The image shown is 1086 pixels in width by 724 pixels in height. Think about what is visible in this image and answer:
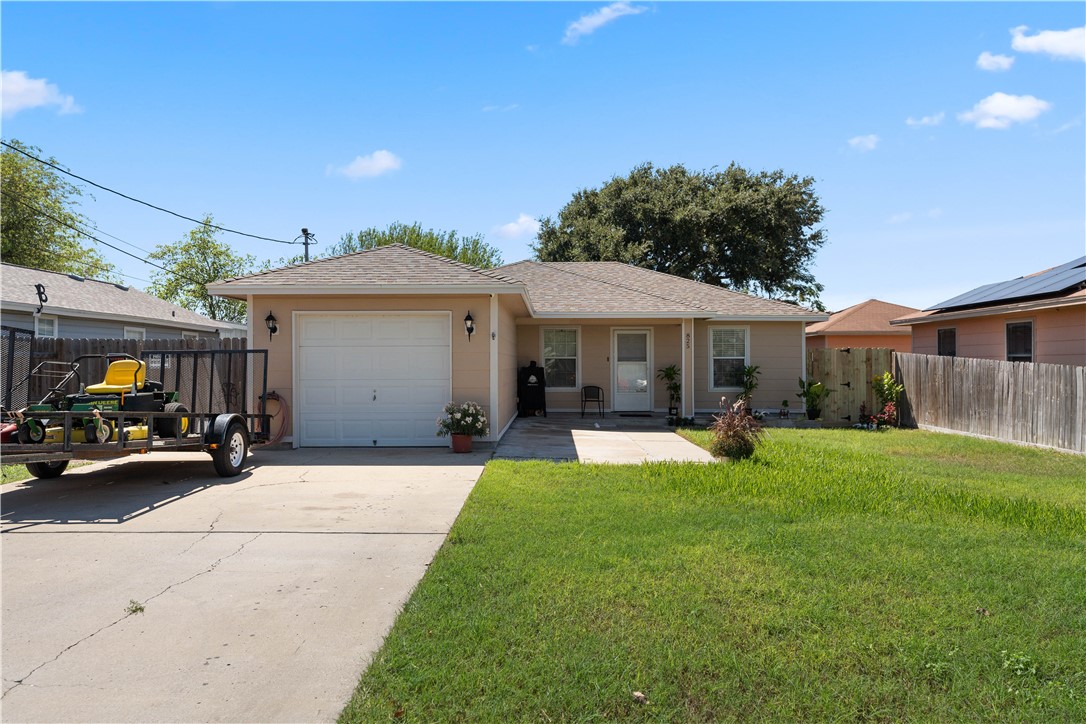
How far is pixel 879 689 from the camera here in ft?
9.67

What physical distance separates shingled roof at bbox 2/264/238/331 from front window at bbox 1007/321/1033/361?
2197 cm

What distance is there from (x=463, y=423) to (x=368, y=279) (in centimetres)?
289

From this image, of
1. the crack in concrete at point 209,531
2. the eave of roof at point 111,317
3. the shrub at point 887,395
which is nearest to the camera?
the crack in concrete at point 209,531

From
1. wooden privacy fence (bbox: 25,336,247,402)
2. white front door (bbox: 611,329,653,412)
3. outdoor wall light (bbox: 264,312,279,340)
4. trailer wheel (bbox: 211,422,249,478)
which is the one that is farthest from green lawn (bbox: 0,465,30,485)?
white front door (bbox: 611,329,653,412)

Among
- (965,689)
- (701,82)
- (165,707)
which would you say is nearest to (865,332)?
(701,82)

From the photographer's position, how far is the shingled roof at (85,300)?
51.6 feet

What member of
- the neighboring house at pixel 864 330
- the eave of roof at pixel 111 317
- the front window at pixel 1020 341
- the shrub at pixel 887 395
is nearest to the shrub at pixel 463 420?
the eave of roof at pixel 111 317

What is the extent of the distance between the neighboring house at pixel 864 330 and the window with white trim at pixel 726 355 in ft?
38.7

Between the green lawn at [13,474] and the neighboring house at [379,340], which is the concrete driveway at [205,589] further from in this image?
the neighboring house at [379,340]

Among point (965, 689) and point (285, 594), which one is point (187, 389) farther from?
point (965, 689)

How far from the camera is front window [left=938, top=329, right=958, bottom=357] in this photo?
15.8 metres

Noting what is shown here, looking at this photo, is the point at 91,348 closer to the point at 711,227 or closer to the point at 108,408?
the point at 108,408

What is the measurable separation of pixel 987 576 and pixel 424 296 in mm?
8556

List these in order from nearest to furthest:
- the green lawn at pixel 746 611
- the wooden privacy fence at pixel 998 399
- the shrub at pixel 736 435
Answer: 1. the green lawn at pixel 746 611
2. the shrub at pixel 736 435
3. the wooden privacy fence at pixel 998 399
